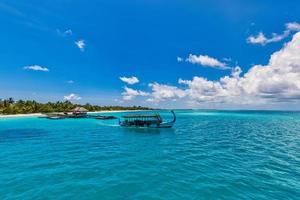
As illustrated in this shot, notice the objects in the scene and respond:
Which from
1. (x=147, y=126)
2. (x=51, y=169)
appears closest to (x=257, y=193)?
(x=51, y=169)

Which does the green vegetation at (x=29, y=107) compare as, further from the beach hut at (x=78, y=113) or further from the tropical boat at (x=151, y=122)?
the tropical boat at (x=151, y=122)

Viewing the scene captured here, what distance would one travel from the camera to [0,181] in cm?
1285

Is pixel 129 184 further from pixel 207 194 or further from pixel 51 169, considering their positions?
pixel 51 169

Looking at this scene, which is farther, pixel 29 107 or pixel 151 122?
pixel 29 107

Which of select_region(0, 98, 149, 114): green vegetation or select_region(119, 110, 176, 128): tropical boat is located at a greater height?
select_region(0, 98, 149, 114): green vegetation

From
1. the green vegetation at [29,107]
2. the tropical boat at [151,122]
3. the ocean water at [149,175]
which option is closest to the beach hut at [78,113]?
the green vegetation at [29,107]

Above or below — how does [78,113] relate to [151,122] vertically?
above

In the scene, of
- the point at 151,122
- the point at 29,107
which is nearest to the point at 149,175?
the point at 151,122

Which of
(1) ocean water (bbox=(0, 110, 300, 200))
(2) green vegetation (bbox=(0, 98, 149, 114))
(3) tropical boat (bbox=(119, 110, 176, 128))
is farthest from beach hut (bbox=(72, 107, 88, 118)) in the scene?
(1) ocean water (bbox=(0, 110, 300, 200))

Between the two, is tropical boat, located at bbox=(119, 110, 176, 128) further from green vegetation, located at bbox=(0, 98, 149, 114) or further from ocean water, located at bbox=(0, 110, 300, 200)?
green vegetation, located at bbox=(0, 98, 149, 114)

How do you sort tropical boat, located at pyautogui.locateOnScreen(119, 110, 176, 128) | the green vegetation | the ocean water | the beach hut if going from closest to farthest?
the ocean water, tropical boat, located at pyautogui.locateOnScreen(119, 110, 176, 128), the beach hut, the green vegetation

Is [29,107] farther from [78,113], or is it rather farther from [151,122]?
[151,122]

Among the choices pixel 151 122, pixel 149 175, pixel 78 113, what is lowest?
pixel 149 175

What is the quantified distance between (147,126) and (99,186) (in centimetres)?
3472
